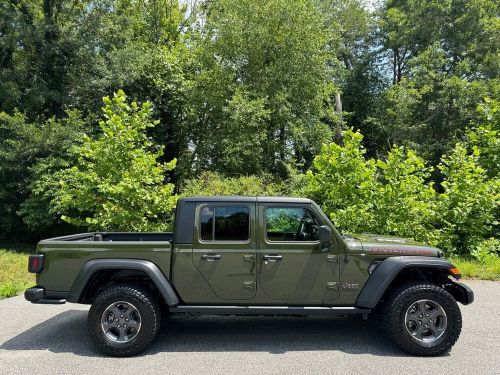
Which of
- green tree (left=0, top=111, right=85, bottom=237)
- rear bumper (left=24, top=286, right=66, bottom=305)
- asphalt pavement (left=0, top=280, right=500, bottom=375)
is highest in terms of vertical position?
green tree (left=0, top=111, right=85, bottom=237)

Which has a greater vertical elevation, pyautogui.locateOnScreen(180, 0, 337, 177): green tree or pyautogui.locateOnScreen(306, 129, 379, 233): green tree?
pyautogui.locateOnScreen(180, 0, 337, 177): green tree

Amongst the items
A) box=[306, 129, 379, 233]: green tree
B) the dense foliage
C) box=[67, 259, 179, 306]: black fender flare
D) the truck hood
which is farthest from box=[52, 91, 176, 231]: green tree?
the truck hood

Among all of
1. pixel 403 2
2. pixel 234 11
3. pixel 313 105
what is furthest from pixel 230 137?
pixel 403 2

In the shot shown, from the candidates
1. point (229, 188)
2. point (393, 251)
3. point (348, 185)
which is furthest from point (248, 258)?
point (229, 188)

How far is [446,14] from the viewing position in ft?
69.7

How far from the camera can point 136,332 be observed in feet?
15.3

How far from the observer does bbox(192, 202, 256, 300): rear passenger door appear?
476 centimetres

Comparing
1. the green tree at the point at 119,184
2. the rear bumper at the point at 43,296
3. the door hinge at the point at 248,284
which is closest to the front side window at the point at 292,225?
the door hinge at the point at 248,284

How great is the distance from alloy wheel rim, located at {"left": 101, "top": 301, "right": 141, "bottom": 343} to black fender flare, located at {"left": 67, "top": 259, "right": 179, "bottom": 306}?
1.24ft

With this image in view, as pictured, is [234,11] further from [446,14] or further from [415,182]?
[415,182]

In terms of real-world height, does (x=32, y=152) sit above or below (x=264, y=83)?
below

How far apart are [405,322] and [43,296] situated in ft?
13.2

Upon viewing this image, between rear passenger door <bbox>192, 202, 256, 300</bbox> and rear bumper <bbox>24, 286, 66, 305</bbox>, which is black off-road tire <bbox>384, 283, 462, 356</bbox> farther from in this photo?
rear bumper <bbox>24, 286, 66, 305</bbox>

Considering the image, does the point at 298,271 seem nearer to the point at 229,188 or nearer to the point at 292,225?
the point at 292,225
